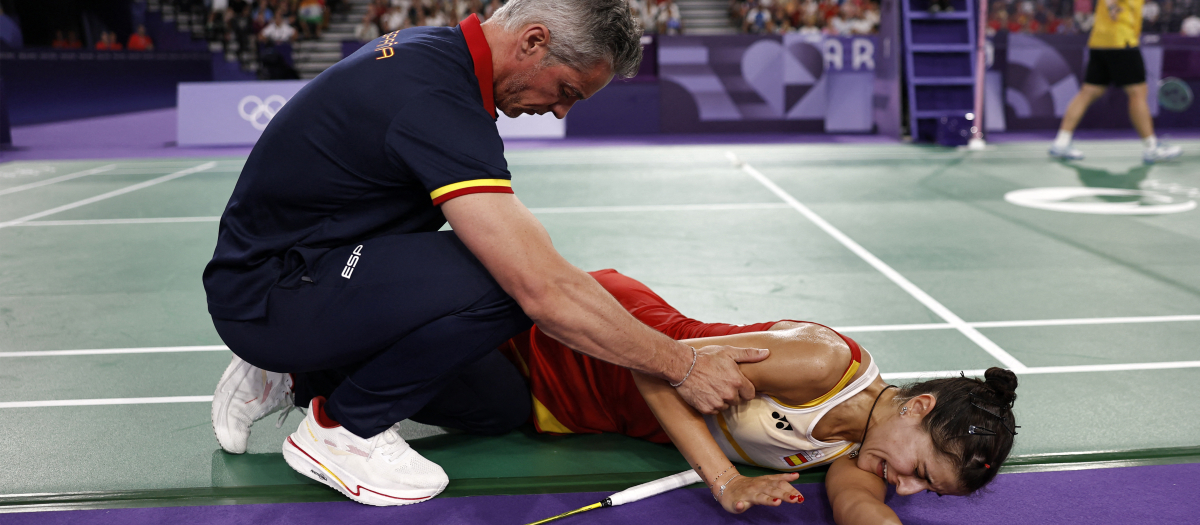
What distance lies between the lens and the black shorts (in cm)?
820

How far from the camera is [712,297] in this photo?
421 cm

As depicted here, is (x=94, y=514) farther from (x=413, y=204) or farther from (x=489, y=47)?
(x=489, y=47)

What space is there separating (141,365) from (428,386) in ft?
5.72

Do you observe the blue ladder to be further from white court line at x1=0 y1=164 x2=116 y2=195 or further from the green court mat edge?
white court line at x1=0 y1=164 x2=116 y2=195

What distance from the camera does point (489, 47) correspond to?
2.10 meters

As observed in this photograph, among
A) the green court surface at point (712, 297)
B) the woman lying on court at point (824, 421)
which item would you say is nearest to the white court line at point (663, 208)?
the green court surface at point (712, 297)

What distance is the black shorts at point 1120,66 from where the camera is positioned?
26.9 ft

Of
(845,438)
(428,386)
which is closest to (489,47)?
(428,386)

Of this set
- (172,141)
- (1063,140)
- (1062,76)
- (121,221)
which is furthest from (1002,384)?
(172,141)

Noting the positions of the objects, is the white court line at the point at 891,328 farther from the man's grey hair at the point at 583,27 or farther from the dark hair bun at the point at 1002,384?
the man's grey hair at the point at 583,27

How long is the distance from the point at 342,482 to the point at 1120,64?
852 cm

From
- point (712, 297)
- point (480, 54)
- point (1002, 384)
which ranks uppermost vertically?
point (480, 54)

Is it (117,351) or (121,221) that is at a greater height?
(121,221)

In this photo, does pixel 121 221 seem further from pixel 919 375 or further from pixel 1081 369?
pixel 1081 369
